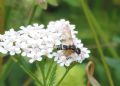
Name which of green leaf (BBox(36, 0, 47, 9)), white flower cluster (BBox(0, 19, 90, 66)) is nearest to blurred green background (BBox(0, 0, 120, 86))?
green leaf (BBox(36, 0, 47, 9))

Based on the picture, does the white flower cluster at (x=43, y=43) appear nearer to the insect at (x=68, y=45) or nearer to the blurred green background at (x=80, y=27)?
the insect at (x=68, y=45)

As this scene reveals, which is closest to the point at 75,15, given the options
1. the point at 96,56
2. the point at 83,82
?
the point at 96,56

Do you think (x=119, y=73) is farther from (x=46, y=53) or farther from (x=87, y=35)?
(x=46, y=53)

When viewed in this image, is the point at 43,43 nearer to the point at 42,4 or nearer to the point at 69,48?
the point at 69,48

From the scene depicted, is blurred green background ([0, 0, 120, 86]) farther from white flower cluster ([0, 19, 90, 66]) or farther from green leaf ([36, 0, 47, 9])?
white flower cluster ([0, 19, 90, 66])

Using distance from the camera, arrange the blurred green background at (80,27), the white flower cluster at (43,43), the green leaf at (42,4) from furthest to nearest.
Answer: the blurred green background at (80,27)
the green leaf at (42,4)
the white flower cluster at (43,43)

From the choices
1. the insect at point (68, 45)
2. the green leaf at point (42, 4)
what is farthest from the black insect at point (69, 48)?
the green leaf at point (42, 4)
